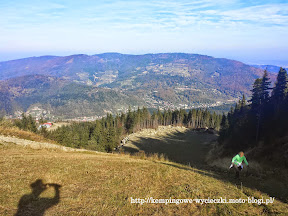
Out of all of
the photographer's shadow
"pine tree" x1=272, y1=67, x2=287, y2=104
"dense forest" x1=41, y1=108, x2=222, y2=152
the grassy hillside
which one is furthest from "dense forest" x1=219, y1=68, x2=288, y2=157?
"dense forest" x1=41, y1=108, x2=222, y2=152

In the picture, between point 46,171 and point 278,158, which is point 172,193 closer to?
point 46,171

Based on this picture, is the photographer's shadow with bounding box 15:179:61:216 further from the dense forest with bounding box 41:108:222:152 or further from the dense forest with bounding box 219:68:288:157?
the dense forest with bounding box 41:108:222:152

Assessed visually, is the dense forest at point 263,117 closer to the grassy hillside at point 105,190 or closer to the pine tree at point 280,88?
the pine tree at point 280,88

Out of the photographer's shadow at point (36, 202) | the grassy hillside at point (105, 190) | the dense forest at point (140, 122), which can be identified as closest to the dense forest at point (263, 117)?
the grassy hillside at point (105, 190)

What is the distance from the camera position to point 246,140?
39.5m

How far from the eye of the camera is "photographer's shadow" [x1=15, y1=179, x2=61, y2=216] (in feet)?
21.7

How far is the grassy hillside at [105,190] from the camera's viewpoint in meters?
7.17

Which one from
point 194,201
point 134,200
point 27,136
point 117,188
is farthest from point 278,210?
point 27,136

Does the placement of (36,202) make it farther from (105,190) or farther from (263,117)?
(263,117)

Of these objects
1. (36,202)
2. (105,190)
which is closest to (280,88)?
(105,190)

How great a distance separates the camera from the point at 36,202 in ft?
23.9

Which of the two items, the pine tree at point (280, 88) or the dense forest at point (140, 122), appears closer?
the pine tree at point (280, 88)

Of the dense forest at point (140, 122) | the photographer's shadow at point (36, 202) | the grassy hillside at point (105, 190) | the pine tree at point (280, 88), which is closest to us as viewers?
the photographer's shadow at point (36, 202)

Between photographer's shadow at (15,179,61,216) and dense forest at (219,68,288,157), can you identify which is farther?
dense forest at (219,68,288,157)
